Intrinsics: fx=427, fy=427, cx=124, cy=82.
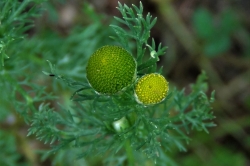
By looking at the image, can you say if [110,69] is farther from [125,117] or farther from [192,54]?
[192,54]

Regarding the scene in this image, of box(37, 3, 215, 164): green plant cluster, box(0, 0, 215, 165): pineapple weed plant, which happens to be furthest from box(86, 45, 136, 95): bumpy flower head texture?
box(37, 3, 215, 164): green plant cluster

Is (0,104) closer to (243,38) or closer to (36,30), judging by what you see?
(36,30)

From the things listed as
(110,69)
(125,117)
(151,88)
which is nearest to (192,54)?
(125,117)

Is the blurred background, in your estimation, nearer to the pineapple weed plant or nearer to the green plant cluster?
the pineapple weed plant

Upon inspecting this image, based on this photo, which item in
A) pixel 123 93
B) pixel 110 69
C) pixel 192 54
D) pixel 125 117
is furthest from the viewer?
pixel 192 54

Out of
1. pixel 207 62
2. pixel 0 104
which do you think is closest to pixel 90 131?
pixel 0 104

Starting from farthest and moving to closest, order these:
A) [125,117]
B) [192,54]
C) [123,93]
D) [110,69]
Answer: [192,54] → [125,117] → [123,93] → [110,69]

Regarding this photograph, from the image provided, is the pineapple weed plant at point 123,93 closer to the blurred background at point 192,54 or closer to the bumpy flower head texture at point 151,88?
the bumpy flower head texture at point 151,88
